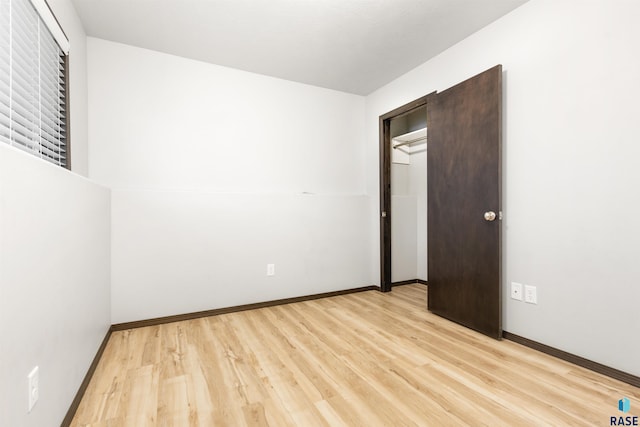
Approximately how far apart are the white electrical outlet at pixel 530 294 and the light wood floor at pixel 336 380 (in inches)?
13.0

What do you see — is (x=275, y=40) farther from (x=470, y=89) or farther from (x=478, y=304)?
(x=478, y=304)

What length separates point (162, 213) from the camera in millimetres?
2576

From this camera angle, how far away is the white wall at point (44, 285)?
2.85 ft

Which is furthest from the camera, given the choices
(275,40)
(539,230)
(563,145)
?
(275,40)

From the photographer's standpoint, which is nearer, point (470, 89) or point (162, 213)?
point (470, 89)

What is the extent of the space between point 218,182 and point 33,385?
2.07m

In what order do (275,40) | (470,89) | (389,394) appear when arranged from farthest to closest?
(275,40)
(470,89)
(389,394)

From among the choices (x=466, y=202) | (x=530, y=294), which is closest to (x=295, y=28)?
(x=466, y=202)

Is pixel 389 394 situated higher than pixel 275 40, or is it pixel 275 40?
pixel 275 40

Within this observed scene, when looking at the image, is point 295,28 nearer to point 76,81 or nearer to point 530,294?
point 76,81

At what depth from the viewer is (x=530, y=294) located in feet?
6.72

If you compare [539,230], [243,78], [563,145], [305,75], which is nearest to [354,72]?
[305,75]

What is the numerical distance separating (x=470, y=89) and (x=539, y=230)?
1185mm

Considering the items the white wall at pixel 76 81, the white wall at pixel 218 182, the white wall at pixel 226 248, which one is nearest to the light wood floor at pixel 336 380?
the white wall at pixel 226 248
